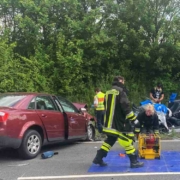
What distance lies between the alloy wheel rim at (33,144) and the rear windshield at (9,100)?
875 millimetres

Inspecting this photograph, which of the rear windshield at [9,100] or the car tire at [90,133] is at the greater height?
the rear windshield at [9,100]

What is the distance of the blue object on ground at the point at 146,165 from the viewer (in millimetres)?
6793

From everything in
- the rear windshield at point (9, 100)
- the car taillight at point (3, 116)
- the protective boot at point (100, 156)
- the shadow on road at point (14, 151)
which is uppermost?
the rear windshield at point (9, 100)

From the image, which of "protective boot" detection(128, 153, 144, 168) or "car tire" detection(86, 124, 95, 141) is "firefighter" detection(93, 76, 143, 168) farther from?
"car tire" detection(86, 124, 95, 141)

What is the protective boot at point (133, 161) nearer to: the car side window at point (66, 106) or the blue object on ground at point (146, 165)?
the blue object on ground at point (146, 165)

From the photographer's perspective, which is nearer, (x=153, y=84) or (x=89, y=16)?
(x=89, y=16)

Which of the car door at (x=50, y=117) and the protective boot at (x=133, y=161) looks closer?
the protective boot at (x=133, y=161)

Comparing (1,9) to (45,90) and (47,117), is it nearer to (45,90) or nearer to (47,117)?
(45,90)

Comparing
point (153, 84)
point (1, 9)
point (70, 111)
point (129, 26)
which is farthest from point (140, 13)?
point (70, 111)

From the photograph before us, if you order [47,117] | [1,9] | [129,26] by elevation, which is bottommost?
[47,117]

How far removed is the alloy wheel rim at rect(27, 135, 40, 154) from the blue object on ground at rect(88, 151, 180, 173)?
4.93ft

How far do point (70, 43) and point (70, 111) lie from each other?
7.20 metres

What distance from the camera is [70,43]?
16.2 metres

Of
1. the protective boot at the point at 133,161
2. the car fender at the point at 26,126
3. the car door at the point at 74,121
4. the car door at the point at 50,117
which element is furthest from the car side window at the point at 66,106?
the protective boot at the point at 133,161
